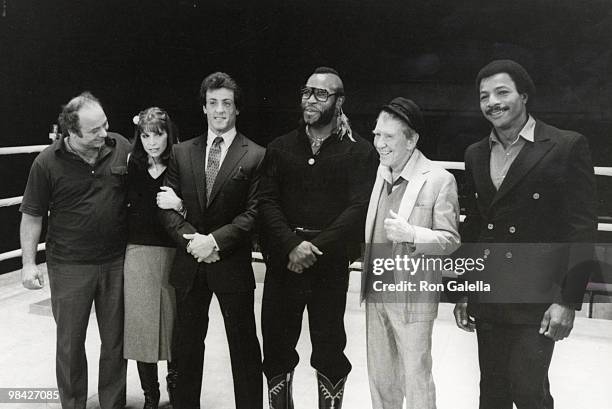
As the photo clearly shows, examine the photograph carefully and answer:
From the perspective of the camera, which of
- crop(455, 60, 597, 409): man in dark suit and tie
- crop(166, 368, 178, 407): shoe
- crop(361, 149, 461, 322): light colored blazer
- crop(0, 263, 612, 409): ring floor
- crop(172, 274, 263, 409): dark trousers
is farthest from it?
crop(0, 263, 612, 409): ring floor

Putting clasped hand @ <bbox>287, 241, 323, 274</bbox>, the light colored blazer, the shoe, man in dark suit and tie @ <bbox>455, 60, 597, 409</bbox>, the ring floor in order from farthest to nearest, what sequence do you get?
1. the ring floor
2. the shoe
3. clasped hand @ <bbox>287, 241, 323, 274</bbox>
4. the light colored blazer
5. man in dark suit and tie @ <bbox>455, 60, 597, 409</bbox>

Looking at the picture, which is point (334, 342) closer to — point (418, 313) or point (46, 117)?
point (418, 313)

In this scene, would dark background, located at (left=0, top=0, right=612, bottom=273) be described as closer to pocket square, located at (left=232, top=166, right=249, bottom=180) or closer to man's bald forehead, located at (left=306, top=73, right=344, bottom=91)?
man's bald forehead, located at (left=306, top=73, right=344, bottom=91)

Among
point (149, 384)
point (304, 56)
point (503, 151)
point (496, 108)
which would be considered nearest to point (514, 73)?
point (496, 108)

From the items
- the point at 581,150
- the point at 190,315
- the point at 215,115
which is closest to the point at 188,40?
the point at 215,115

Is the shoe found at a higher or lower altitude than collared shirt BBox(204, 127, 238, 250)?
lower

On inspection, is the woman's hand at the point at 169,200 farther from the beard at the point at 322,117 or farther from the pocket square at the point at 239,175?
the beard at the point at 322,117

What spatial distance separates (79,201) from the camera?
2.21m

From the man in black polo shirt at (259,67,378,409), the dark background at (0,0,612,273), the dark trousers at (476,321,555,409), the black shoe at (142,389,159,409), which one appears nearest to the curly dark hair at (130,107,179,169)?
the dark background at (0,0,612,273)

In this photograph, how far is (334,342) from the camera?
2090 mm

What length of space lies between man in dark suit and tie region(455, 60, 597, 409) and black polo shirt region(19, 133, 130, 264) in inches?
48.6

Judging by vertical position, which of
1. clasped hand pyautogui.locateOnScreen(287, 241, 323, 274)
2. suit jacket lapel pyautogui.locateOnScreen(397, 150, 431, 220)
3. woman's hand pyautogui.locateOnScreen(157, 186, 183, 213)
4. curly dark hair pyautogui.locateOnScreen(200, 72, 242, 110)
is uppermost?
curly dark hair pyautogui.locateOnScreen(200, 72, 242, 110)

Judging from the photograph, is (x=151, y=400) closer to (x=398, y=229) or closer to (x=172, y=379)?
(x=172, y=379)

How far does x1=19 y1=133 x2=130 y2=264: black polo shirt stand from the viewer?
7.17 feet
